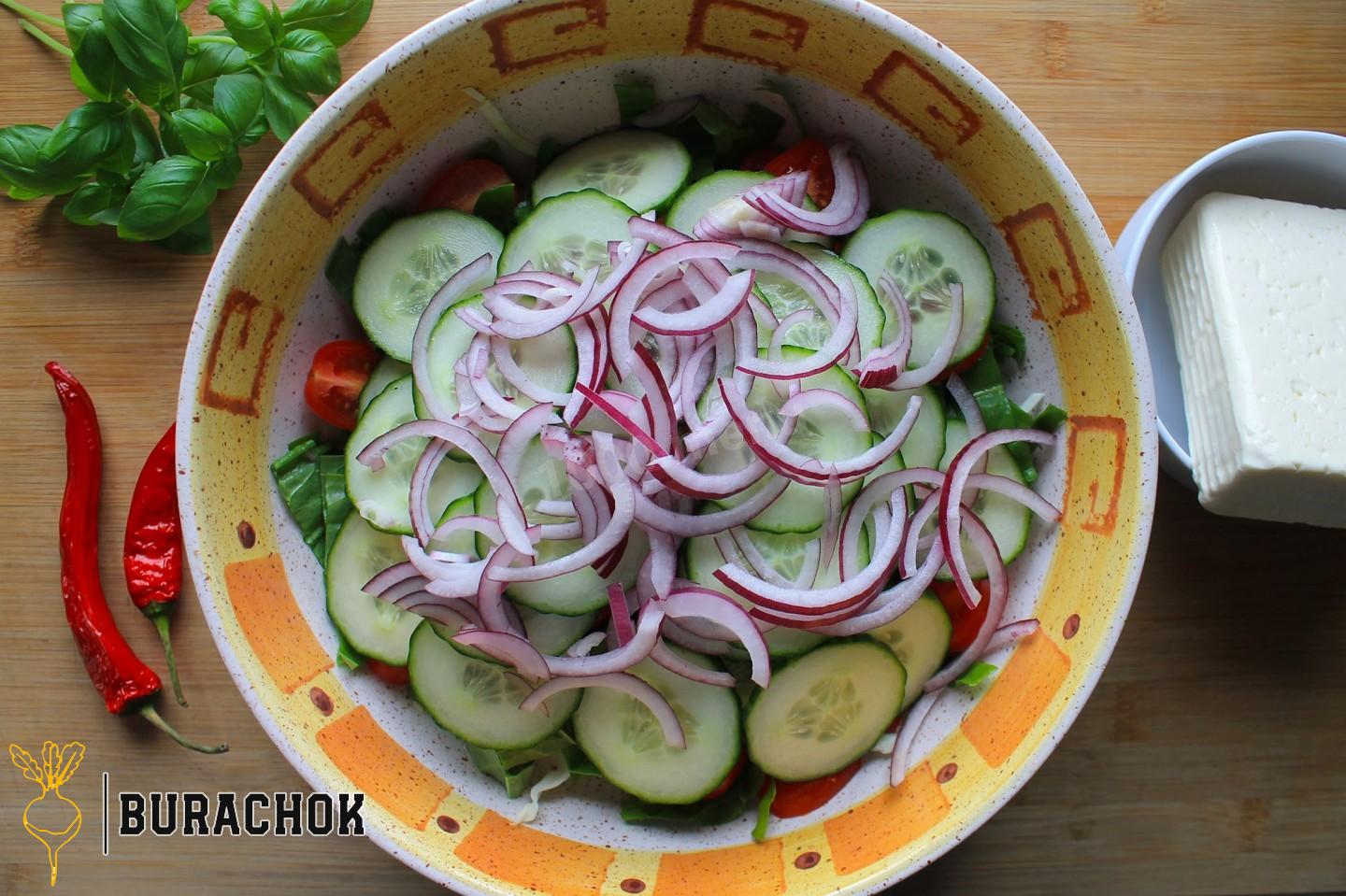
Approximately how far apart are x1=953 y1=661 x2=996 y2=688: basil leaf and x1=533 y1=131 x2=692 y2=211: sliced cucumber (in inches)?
41.6

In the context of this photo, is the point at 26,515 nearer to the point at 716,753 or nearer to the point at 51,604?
the point at 51,604

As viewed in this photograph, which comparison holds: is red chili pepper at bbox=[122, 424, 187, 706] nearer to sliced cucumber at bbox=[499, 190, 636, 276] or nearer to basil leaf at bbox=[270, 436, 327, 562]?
basil leaf at bbox=[270, 436, 327, 562]

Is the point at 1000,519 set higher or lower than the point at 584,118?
lower

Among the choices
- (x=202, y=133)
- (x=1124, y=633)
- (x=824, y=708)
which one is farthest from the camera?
(x=1124, y=633)

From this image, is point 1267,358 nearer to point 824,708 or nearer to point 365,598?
point 824,708

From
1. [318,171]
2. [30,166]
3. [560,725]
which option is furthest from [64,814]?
Result: [318,171]

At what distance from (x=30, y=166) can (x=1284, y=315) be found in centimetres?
249

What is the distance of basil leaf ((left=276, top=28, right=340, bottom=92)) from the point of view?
179 centimetres

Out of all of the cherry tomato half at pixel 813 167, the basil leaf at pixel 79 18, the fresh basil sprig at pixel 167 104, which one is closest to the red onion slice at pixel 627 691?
the cherry tomato half at pixel 813 167

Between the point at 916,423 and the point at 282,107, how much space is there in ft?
4.47

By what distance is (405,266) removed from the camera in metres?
1.79

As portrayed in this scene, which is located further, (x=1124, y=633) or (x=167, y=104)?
(x=1124, y=633)

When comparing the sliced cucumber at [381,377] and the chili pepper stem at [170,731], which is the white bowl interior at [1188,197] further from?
the chili pepper stem at [170,731]

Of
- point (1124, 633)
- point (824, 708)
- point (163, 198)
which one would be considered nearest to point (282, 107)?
point (163, 198)
